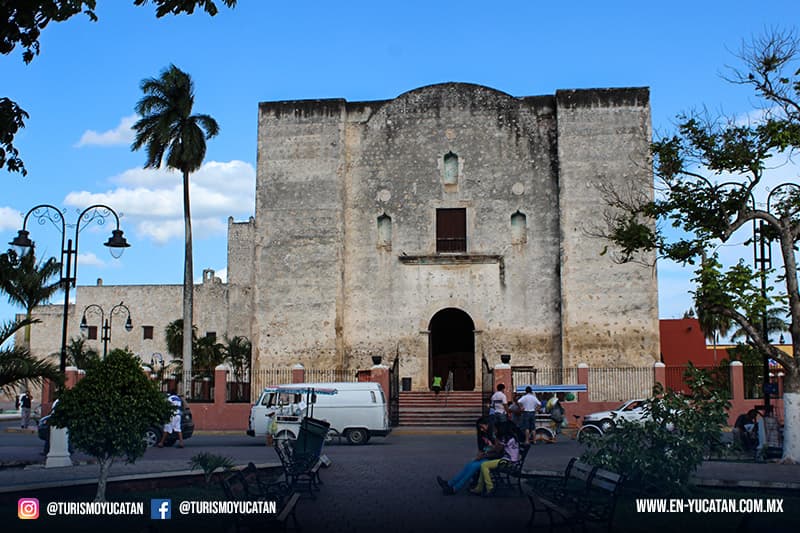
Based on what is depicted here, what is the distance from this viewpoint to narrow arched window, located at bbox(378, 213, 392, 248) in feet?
108

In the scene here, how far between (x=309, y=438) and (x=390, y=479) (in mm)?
1412

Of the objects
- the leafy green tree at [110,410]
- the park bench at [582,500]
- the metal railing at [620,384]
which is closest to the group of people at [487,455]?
the park bench at [582,500]

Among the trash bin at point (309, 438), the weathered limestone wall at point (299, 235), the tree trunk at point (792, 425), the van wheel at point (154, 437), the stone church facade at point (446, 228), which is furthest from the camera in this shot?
the weathered limestone wall at point (299, 235)

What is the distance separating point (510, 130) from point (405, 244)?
5.54 meters

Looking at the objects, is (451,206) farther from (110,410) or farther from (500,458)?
(110,410)

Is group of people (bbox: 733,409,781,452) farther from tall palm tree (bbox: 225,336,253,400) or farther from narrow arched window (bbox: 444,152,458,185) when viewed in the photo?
tall palm tree (bbox: 225,336,253,400)

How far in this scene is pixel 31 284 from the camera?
3372cm

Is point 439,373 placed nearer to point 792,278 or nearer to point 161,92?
point 161,92

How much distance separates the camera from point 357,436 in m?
22.4

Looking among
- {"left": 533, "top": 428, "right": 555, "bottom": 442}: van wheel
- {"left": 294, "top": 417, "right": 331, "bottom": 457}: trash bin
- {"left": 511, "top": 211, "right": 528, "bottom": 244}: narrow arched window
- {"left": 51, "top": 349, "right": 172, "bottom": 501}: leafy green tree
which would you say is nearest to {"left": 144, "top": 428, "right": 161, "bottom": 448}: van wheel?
{"left": 533, "top": 428, "right": 555, "bottom": 442}: van wheel

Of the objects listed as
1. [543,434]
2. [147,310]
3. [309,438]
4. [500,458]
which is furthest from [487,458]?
[147,310]

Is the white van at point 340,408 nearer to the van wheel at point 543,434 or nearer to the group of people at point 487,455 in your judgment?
the van wheel at point 543,434

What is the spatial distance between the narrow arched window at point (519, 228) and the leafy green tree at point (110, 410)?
75.6ft

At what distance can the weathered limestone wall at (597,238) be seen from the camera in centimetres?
3086
